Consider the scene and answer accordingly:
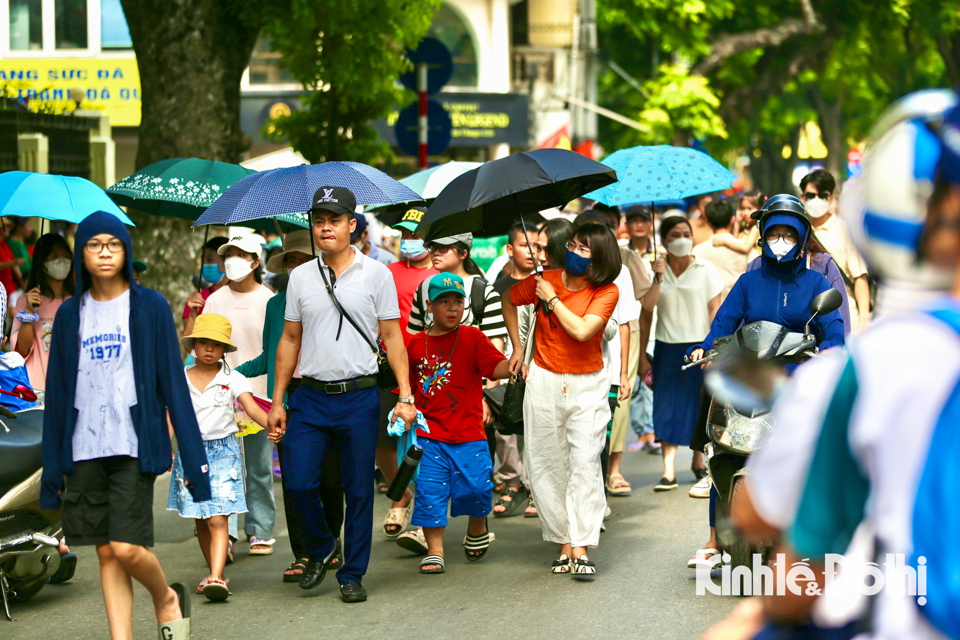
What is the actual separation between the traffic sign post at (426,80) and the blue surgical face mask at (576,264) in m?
5.17

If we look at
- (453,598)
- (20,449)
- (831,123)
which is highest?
(831,123)

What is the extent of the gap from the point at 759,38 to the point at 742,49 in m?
0.45

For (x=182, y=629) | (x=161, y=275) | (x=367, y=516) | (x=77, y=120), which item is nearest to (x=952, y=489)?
(x=182, y=629)

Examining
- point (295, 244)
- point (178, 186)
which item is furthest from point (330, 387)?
point (178, 186)

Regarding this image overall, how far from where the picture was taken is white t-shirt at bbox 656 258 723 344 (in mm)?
8617

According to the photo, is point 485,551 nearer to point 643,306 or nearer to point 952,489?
point 643,306

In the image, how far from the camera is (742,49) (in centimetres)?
2648

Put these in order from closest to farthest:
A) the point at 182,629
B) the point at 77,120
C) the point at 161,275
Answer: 1. the point at 182,629
2. the point at 161,275
3. the point at 77,120

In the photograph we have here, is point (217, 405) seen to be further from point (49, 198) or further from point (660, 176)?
point (660, 176)

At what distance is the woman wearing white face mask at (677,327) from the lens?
8.62 m

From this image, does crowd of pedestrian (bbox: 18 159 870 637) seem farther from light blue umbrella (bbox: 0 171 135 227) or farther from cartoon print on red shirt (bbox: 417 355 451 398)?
light blue umbrella (bbox: 0 171 135 227)

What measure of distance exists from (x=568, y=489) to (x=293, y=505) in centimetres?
147

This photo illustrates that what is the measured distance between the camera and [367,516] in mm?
6031

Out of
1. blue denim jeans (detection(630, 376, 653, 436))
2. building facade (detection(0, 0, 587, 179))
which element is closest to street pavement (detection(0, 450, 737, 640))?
blue denim jeans (detection(630, 376, 653, 436))
